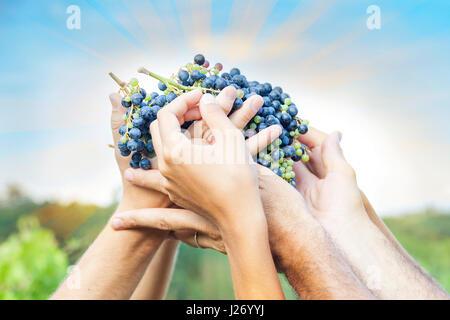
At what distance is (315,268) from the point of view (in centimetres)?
105

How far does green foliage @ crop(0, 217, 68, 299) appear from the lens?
2494 millimetres

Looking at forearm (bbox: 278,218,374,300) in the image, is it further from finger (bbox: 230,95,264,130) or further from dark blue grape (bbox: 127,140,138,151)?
dark blue grape (bbox: 127,140,138,151)

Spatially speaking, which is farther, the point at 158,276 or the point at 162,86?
the point at 158,276

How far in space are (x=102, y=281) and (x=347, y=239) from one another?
98 centimetres

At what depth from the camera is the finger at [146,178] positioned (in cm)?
136

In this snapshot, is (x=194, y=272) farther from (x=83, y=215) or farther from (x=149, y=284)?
(x=149, y=284)

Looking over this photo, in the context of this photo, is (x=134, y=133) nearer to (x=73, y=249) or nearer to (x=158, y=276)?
(x=158, y=276)

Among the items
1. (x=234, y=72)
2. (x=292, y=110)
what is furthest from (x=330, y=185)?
(x=234, y=72)

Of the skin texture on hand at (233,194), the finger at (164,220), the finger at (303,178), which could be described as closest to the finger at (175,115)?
the skin texture on hand at (233,194)

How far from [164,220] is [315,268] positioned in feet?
1.81

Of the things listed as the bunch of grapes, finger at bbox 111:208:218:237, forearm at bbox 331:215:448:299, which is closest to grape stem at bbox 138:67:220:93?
the bunch of grapes

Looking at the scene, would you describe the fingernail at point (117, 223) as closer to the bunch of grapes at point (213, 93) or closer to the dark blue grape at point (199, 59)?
the bunch of grapes at point (213, 93)
